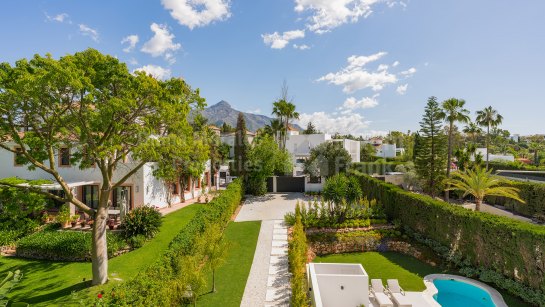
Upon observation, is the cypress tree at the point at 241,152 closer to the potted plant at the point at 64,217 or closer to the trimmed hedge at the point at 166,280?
the potted plant at the point at 64,217

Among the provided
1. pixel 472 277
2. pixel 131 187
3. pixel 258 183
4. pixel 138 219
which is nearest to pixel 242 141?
pixel 258 183

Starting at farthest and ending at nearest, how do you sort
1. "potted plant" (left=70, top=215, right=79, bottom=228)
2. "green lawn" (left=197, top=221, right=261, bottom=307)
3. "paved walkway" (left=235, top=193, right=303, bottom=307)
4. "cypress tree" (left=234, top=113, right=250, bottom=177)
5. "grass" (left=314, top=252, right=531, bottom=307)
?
"cypress tree" (left=234, top=113, right=250, bottom=177) → "potted plant" (left=70, top=215, right=79, bottom=228) → "grass" (left=314, top=252, right=531, bottom=307) → "paved walkway" (left=235, top=193, right=303, bottom=307) → "green lawn" (left=197, top=221, right=261, bottom=307)

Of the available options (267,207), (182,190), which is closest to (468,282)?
(267,207)

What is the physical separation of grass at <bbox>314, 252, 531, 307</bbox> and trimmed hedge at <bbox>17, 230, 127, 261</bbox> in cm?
1062

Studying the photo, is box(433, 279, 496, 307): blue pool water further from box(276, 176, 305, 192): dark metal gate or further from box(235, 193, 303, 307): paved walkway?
box(276, 176, 305, 192): dark metal gate

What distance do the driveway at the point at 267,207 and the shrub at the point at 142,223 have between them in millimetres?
6077

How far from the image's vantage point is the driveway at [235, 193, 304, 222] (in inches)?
845

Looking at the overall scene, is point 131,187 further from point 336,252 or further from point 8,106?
point 336,252

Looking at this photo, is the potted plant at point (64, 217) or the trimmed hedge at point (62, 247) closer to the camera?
the trimmed hedge at point (62, 247)

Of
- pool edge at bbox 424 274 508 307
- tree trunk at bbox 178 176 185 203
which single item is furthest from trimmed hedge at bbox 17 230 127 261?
pool edge at bbox 424 274 508 307

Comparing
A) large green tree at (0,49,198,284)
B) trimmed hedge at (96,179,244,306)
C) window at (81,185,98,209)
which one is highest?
large green tree at (0,49,198,284)

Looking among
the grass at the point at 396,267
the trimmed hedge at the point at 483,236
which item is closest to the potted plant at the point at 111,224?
the grass at the point at 396,267

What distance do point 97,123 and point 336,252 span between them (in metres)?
13.0

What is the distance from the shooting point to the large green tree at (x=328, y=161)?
30.7m
